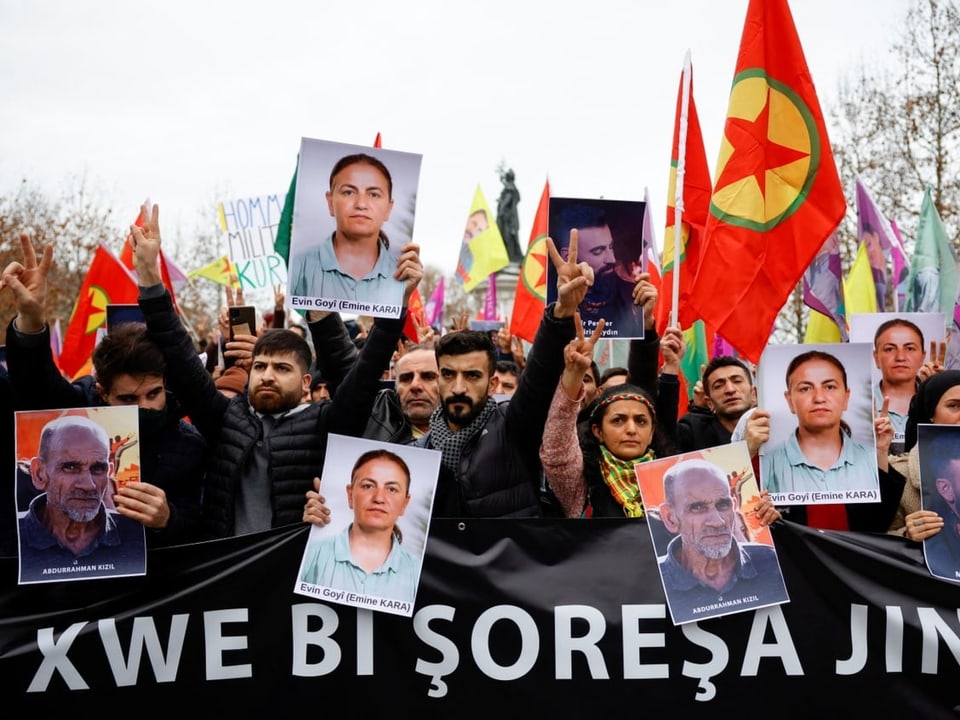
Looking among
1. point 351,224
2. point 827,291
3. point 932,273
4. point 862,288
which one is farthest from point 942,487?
point 862,288

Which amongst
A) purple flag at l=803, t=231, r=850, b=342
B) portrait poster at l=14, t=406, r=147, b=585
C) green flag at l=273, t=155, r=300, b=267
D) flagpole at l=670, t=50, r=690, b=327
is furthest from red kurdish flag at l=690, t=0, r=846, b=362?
green flag at l=273, t=155, r=300, b=267

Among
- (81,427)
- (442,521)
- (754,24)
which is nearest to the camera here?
(81,427)

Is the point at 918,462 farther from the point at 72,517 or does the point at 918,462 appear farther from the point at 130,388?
the point at 72,517

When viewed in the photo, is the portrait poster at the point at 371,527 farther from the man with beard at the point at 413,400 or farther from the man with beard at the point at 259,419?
the man with beard at the point at 413,400

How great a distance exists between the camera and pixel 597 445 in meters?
4.66

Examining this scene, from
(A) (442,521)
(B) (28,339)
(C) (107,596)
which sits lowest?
(C) (107,596)

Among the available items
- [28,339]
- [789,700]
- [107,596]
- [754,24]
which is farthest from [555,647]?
[754,24]

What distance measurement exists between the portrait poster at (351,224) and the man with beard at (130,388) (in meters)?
0.65

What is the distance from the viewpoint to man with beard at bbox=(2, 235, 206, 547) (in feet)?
13.2

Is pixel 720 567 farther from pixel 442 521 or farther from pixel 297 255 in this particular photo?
pixel 297 255

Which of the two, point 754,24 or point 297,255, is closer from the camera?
point 297,255

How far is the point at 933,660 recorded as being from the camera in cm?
399

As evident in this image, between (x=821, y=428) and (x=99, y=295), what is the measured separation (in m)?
6.88

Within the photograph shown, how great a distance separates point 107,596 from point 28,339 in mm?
1019
